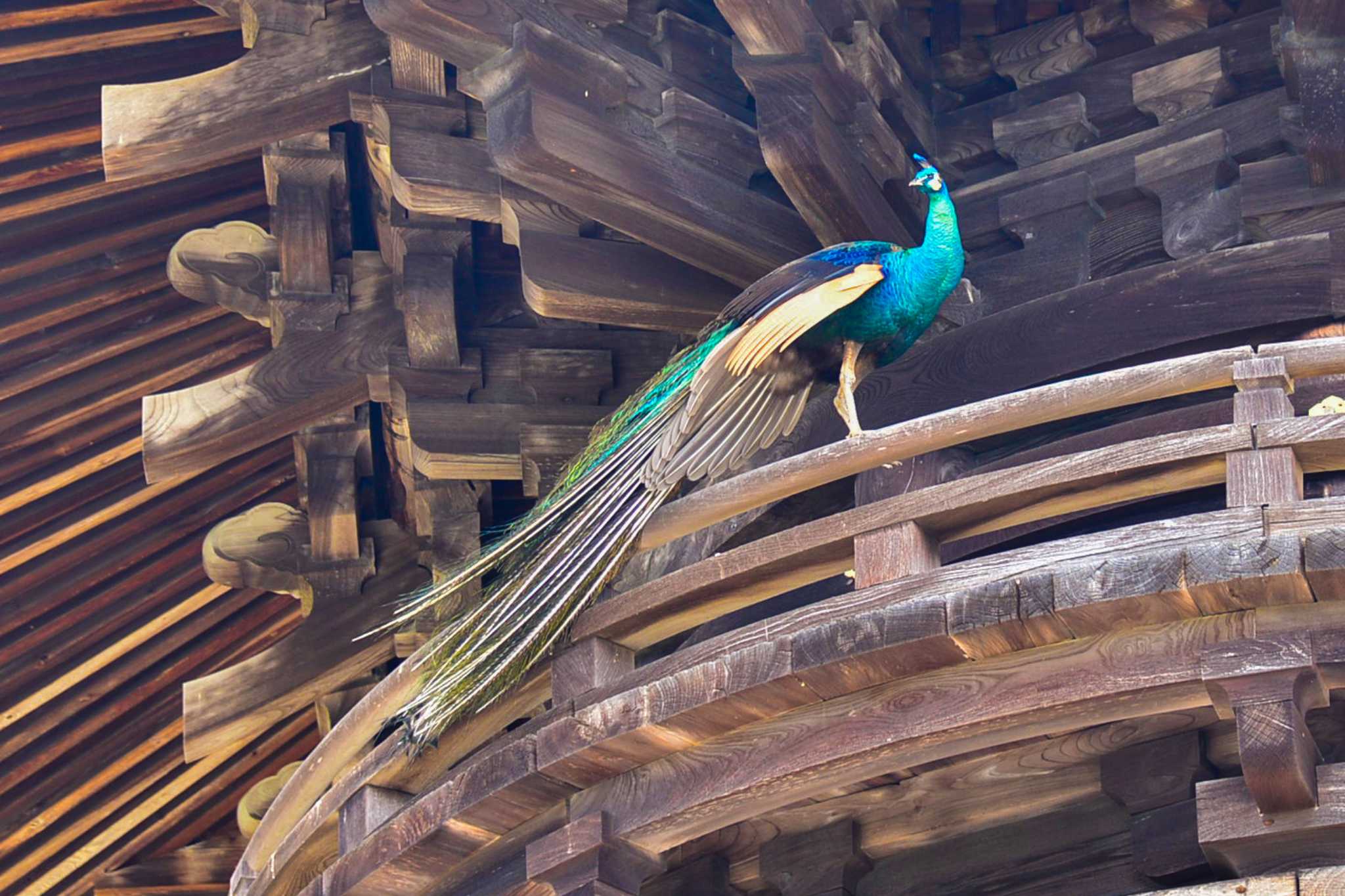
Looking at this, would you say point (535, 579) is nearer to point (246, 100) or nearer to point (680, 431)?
point (680, 431)

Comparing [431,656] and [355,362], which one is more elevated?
[355,362]

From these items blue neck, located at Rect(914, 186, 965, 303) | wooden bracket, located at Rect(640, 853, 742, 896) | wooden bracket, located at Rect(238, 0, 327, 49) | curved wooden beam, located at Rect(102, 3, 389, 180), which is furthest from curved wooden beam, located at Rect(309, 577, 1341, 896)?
wooden bracket, located at Rect(238, 0, 327, 49)

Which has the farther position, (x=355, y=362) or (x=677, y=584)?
(x=355, y=362)

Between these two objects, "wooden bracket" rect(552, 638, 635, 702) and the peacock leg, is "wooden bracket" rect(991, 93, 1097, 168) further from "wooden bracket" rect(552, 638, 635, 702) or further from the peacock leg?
"wooden bracket" rect(552, 638, 635, 702)

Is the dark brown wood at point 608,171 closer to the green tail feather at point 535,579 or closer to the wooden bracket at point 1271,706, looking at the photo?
the green tail feather at point 535,579

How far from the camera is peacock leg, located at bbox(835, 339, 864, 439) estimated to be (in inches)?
224

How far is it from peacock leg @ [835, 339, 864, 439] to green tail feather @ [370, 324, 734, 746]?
0.35 metres


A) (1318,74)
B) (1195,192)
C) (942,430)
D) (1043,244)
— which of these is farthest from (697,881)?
(1318,74)

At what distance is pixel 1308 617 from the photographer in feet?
13.8

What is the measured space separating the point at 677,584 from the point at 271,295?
8.14 ft

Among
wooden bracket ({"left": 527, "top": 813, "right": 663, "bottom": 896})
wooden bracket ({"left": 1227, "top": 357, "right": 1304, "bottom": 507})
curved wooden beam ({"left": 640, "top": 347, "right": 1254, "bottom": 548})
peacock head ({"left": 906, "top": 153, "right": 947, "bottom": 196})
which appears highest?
peacock head ({"left": 906, "top": 153, "right": 947, "bottom": 196})

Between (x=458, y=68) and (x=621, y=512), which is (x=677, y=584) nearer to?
(x=621, y=512)

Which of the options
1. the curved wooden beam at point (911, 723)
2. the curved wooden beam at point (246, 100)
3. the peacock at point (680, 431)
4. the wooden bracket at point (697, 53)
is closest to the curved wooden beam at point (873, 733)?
the curved wooden beam at point (911, 723)

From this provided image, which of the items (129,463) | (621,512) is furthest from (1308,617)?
(129,463)
